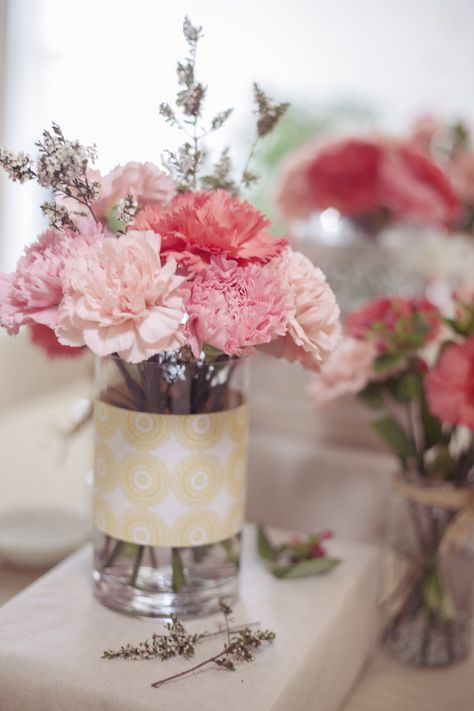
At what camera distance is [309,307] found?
2.18 ft

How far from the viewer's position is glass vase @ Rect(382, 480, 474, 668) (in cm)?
95

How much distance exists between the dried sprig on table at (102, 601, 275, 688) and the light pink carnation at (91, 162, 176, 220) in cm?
35

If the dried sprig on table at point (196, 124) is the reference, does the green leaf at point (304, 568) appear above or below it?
below

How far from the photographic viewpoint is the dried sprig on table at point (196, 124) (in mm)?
702

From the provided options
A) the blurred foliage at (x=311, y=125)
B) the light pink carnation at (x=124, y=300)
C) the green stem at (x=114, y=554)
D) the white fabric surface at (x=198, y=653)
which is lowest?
the white fabric surface at (x=198, y=653)

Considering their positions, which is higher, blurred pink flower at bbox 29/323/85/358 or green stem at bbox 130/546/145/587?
blurred pink flower at bbox 29/323/85/358

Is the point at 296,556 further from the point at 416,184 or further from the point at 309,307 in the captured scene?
the point at 416,184

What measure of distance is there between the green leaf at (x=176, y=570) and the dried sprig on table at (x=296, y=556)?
154 millimetres

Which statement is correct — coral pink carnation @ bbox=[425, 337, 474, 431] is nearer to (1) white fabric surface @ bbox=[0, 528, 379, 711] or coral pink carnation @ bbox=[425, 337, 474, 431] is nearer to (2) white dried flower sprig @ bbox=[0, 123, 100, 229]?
(1) white fabric surface @ bbox=[0, 528, 379, 711]

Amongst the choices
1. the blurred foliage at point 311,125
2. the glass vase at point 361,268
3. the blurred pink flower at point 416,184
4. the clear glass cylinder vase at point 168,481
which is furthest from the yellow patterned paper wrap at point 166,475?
the blurred foliage at point 311,125

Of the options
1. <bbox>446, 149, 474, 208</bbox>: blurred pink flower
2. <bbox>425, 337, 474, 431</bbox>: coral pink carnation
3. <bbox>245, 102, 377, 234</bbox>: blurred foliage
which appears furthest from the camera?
<bbox>245, 102, 377, 234</bbox>: blurred foliage

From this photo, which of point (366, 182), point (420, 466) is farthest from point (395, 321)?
point (366, 182)

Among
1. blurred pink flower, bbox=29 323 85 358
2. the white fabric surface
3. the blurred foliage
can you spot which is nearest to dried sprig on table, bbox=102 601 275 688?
the white fabric surface

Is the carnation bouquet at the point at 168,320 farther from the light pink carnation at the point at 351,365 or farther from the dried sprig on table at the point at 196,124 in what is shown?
the light pink carnation at the point at 351,365
